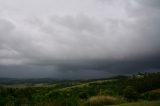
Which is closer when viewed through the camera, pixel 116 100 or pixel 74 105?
pixel 74 105

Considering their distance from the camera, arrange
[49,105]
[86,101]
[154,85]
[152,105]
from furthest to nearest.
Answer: [154,85], [86,101], [49,105], [152,105]

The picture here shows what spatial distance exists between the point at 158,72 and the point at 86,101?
275ft

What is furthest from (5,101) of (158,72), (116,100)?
(158,72)

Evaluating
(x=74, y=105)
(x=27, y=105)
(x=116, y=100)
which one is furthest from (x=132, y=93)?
(x=27, y=105)

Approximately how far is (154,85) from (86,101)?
56554mm

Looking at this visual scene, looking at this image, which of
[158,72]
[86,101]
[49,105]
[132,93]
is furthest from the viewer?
[158,72]

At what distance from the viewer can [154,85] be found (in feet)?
256

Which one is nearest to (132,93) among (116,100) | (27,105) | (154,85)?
(116,100)

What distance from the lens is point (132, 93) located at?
29.8m

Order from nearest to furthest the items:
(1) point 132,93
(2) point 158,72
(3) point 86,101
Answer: (3) point 86,101 < (1) point 132,93 < (2) point 158,72

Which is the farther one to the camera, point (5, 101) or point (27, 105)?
point (5, 101)

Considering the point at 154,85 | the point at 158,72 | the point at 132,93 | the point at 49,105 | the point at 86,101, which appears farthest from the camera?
the point at 158,72

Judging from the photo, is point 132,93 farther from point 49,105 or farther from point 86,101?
point 49,105

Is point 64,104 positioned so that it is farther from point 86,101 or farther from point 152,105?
point 152,105
